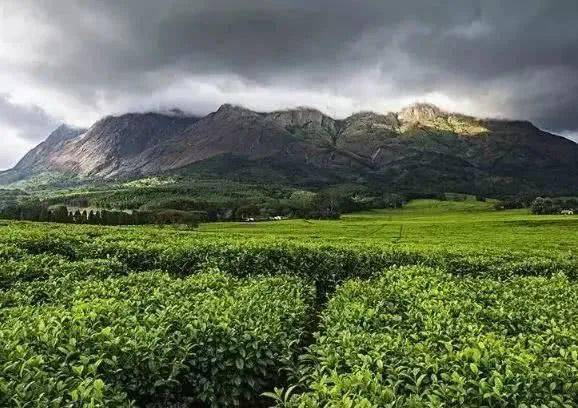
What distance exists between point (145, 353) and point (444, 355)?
637 centimetres

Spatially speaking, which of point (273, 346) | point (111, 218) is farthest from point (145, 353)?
point (111, 218)

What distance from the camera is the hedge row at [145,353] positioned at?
8570 millimetres

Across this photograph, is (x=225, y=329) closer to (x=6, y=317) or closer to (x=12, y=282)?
(x=6, y=317)

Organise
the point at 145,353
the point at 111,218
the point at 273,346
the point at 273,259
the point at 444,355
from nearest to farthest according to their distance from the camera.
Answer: the point at 444,355, the point at 145,353, the point at 273,346, the point at 273,259, the point at 111,218

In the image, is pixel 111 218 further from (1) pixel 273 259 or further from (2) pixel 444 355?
(2) pixel 444 355

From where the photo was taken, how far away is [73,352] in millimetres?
9953

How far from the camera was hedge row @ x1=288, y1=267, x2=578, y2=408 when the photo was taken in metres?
8.40

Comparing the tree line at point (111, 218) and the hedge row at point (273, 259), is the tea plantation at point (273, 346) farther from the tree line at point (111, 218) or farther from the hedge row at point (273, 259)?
the tree line at point (111, 218)

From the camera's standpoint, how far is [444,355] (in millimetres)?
9844

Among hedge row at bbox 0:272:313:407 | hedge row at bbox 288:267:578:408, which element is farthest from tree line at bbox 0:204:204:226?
hedge row at bbox 288:267:578:408

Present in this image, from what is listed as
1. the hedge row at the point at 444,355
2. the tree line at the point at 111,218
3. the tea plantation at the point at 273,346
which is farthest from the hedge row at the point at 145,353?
the tree line at the point at 111,218

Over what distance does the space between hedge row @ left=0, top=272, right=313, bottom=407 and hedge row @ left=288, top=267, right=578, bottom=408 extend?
1.53m

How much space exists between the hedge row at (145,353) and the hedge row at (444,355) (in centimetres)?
153

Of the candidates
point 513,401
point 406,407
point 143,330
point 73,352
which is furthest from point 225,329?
point 513,401
